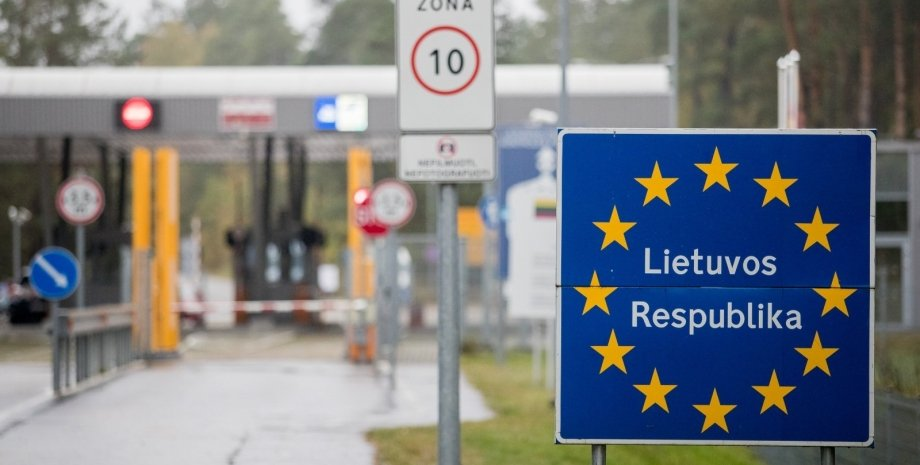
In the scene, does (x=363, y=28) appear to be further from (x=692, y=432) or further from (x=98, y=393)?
(x=692, y=432)

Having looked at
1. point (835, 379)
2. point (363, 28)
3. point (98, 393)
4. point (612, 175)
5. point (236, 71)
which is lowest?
point (98, 393)

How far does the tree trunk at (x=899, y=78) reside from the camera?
44406mm

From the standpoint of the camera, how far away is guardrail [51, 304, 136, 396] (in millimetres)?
20828

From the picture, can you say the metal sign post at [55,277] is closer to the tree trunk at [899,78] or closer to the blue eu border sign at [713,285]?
the blue eu border sign at [713,285]

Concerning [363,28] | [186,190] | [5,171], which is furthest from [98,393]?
[186,190]

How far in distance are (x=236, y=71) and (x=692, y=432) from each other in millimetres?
29575

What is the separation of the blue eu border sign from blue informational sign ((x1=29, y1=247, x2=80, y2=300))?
13361mm

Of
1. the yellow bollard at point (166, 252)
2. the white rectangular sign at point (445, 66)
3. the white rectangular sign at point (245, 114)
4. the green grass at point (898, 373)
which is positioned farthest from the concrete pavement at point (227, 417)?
the white rectangular sign at point (245, 114)

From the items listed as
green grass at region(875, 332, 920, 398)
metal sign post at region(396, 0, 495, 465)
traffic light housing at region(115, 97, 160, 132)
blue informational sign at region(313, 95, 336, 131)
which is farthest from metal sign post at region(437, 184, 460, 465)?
traffic light housing at region(115, 97, 160, 132)

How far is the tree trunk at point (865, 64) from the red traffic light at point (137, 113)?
20709 mm

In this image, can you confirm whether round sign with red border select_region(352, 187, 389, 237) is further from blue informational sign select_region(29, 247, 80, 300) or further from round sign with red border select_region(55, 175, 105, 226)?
blue informational sign select_region(29, 247, 80, 300)

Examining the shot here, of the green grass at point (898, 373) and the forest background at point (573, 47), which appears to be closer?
the green grass at point (898, 373)

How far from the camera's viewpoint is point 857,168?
8.29m

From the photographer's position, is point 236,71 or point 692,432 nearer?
point 692,432
